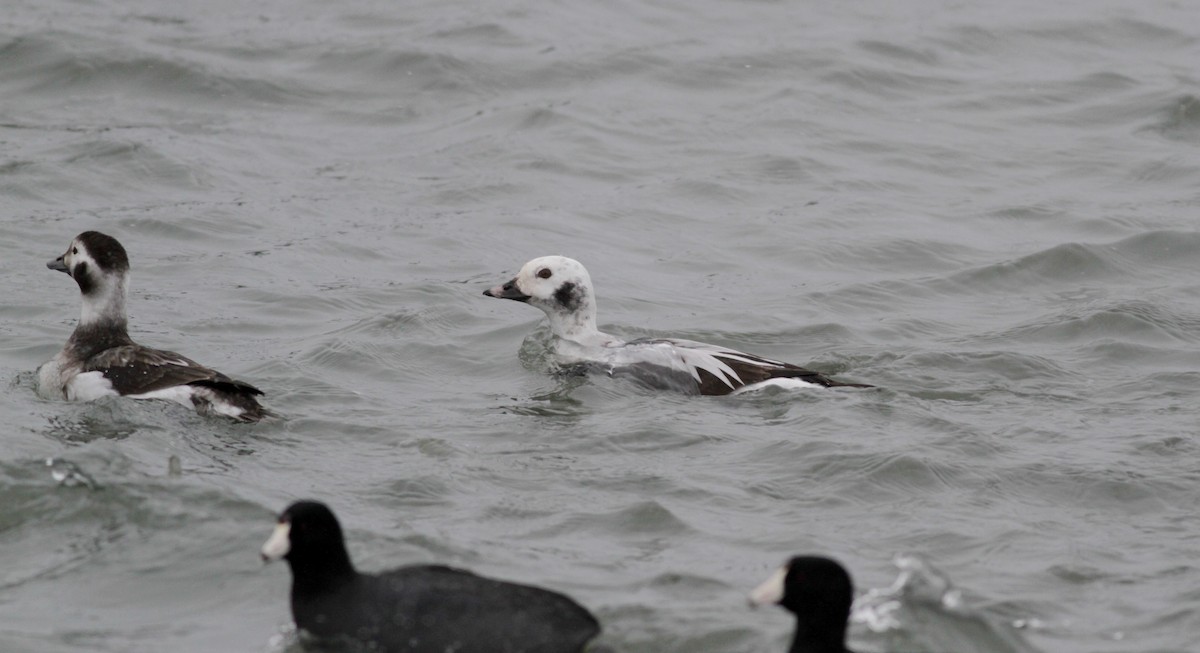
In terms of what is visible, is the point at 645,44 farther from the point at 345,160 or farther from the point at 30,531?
the point at 30,531

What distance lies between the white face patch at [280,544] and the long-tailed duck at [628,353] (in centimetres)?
523

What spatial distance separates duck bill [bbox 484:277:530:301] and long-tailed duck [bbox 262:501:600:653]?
572 cm

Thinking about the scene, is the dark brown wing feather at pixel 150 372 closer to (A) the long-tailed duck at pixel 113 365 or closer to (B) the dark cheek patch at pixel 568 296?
(A) the long-tailed duck at pixel 113 365

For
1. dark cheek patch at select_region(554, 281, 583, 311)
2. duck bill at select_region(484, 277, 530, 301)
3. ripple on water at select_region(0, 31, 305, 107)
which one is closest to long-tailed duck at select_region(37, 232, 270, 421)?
duck bill at select_region(484, 277, 530, 301)

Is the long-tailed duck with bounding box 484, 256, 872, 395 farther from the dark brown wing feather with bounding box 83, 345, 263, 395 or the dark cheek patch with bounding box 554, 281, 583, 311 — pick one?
the dark brown wing feather with bounding box 83, 345, 263, 395

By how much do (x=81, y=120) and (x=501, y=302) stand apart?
6.46 metres

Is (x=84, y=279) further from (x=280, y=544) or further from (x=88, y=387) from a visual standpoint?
(x=280, y=544)

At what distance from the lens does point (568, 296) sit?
11.9 meters

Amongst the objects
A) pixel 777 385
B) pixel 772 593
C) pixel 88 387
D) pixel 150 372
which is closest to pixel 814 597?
pixel 772 593

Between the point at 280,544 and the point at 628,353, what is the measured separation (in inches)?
226

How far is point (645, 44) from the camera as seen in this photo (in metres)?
20.9

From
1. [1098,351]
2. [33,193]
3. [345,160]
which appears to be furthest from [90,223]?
[1098,351]

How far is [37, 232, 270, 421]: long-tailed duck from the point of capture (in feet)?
31.2

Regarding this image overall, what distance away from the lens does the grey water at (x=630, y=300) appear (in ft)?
24.3
